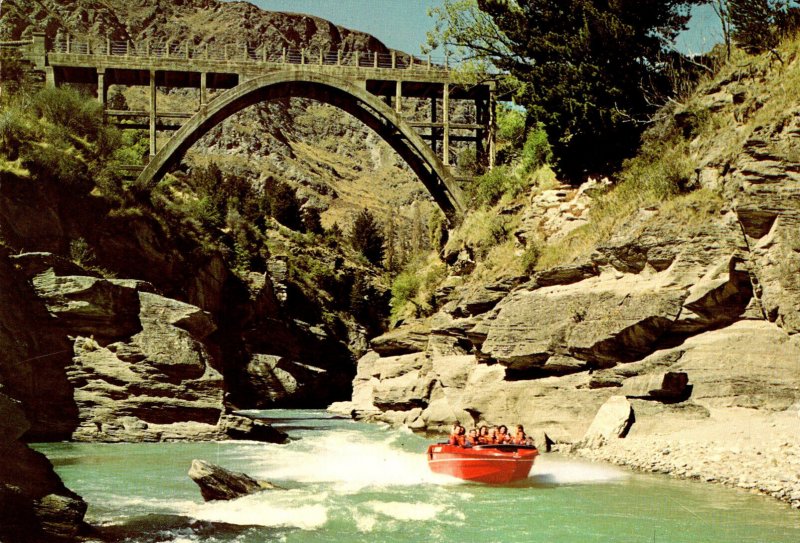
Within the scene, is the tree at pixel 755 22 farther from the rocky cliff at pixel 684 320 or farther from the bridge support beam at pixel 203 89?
the bridge support beam at pixel 203 89

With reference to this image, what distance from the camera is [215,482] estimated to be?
1557cm

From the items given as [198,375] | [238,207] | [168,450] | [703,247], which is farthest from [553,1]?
[238,207]

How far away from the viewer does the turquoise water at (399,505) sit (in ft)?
43.8

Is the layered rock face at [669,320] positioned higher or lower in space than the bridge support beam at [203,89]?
lower

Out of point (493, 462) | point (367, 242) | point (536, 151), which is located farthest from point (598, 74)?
point (367, 242)

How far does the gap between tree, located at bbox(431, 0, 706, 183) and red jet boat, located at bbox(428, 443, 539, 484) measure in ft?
47.4

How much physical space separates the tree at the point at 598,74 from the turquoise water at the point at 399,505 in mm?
13213

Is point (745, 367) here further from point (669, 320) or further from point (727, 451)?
point (727, 451)

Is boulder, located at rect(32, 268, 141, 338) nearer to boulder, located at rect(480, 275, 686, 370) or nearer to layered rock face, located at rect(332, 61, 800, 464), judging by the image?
layered rock face, located at rect(332, 61, 800, 464)

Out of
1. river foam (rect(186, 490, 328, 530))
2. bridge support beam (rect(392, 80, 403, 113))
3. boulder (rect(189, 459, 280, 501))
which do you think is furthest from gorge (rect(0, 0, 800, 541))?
bridge support beam (rect(392, 80, 403, 113))

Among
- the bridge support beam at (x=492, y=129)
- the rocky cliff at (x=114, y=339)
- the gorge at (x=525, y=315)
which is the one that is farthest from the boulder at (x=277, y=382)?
the bridge support beam at (x=492, y=129)

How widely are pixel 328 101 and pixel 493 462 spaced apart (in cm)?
2625

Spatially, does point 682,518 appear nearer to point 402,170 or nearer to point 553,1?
point 553,1

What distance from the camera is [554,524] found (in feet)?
46.8
